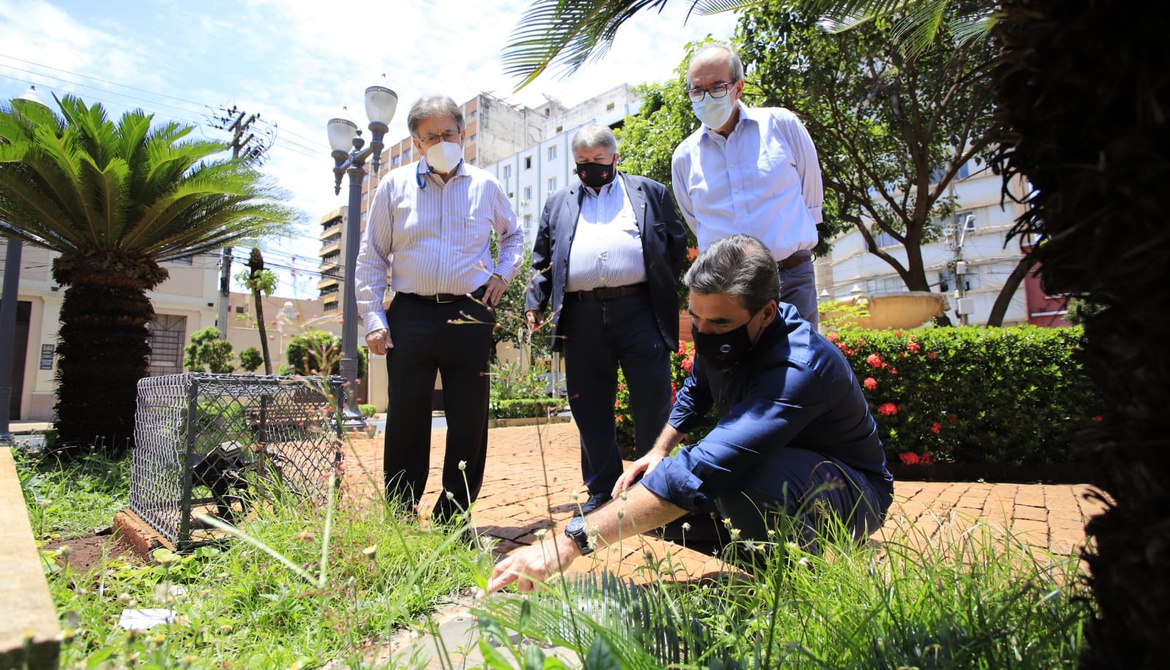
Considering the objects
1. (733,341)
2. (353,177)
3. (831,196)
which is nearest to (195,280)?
(353,177)

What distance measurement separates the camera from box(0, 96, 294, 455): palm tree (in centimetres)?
588

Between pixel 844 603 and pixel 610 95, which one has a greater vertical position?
pixel 610 95

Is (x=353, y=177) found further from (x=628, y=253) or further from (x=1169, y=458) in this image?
(x=1169, y=458)

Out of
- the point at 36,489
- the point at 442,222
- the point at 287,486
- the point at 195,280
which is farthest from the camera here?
the point at 195,280

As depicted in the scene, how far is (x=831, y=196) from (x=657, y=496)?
1284 centimetres

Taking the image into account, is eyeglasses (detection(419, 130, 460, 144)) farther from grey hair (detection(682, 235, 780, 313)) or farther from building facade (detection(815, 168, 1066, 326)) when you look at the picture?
building facade (detection(815, 168, 1066, 326))

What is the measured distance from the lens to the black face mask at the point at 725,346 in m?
2.03

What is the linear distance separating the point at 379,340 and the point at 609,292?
1.09 m

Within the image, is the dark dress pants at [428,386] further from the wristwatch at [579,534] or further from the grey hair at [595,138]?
the wristwatch at [579,534]

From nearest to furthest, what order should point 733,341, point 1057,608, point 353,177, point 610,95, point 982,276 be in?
point 1057,608, point 733,341, point 353,177, point 982,276, point 610,95

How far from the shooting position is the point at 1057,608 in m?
1.23

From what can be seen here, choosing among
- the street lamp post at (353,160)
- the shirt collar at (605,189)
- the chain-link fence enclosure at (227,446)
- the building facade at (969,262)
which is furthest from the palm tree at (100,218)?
the building facade at (969,262)

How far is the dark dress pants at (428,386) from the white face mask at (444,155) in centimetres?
67

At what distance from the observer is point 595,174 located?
326cm
